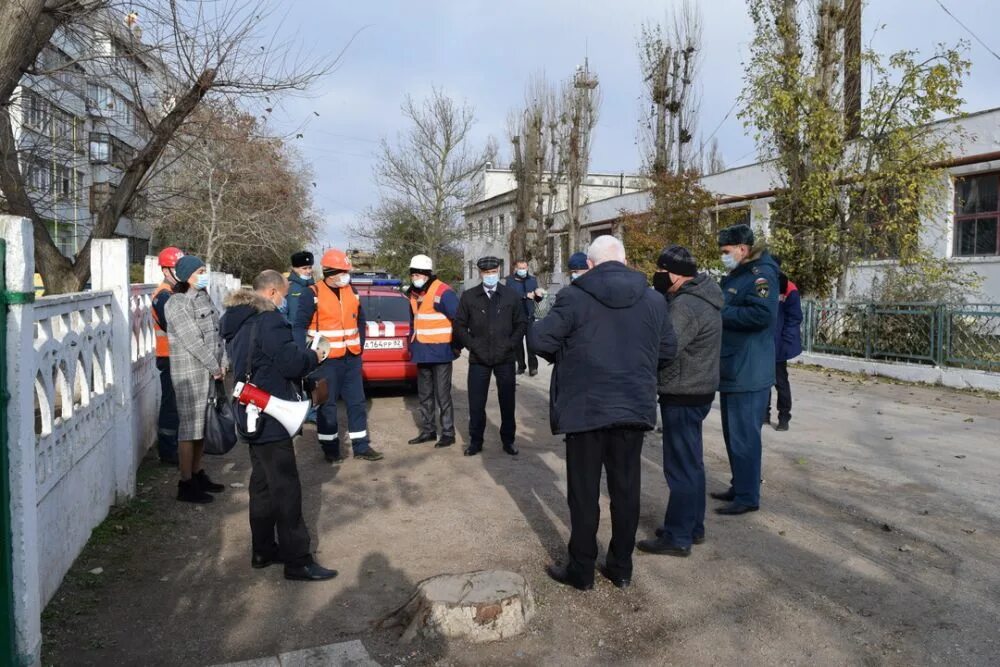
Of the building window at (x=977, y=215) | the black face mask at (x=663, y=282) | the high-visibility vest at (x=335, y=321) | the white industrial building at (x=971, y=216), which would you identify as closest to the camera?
the black face mask at (x=663, y=282)

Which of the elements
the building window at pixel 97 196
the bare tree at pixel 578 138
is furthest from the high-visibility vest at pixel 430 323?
the bare tree at pixel 578 138

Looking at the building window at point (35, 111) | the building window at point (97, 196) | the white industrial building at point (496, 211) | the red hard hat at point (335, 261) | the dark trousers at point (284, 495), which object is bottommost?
the dark trousers at point (284, 495)

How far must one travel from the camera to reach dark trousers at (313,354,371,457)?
7023mm

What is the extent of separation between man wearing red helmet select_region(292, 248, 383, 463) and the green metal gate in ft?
13.6

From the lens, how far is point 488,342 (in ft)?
24.2

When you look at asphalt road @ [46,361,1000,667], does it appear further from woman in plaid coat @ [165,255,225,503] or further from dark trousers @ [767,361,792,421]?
dark trousers @ [767,361,792,421]

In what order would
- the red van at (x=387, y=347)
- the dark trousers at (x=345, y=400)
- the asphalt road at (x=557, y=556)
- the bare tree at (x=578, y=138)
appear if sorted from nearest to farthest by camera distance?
the asphalt road at (x=557, y=556) < the dark trousers at (x=345, y=400) < the red van at (x=387, y=347) < the bare tree at (x=578, y=138)

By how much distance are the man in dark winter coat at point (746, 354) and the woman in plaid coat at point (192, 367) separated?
373cm

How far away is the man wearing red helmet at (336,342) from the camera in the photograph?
7.03 meters

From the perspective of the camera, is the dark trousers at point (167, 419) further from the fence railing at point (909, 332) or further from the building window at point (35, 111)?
the fence railing at point (909, 332)

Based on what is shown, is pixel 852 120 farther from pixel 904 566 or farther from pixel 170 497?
pixel 170 497

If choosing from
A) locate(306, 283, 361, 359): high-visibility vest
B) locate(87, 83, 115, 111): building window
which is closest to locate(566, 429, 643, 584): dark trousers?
locate(306, 283, 361, 359): high-visibility vest

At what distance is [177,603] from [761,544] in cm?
347

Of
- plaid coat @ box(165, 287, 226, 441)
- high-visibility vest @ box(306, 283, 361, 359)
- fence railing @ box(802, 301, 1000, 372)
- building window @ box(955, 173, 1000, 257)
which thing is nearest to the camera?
plaid coat @ box(165, 287, 226, 441)
